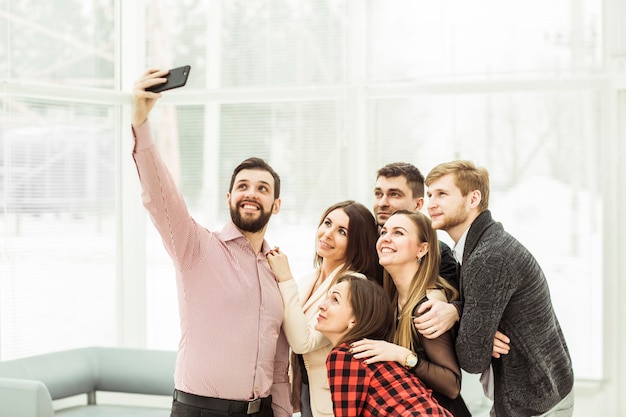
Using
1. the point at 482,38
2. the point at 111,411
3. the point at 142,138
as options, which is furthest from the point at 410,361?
the point at 482,38

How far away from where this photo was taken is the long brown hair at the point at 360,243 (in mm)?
3082

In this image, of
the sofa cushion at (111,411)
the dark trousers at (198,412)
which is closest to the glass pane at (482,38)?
the sofa cushion at (111,411)

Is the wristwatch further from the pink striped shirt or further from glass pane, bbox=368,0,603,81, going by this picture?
glass pane, bbox=368,0,603,81

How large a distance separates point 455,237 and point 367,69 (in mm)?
3156

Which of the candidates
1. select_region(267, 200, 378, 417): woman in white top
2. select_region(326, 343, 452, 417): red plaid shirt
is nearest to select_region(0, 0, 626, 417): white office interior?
select_region(267, 200, 378, 417): woman in white top

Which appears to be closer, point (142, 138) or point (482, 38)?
point (142, 138)

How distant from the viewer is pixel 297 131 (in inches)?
235

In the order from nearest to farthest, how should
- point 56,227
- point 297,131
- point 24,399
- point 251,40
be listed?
point 24,399 → point 56,227 → point 297,131 → point 251,40

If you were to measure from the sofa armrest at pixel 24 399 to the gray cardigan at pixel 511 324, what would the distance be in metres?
2.52

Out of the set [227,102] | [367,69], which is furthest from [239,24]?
[367,69]

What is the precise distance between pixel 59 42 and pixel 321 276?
3.49 metres

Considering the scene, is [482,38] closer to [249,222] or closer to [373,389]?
[249,222]

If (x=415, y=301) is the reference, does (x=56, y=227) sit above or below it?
above

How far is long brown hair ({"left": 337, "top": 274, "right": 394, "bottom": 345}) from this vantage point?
2773mm
